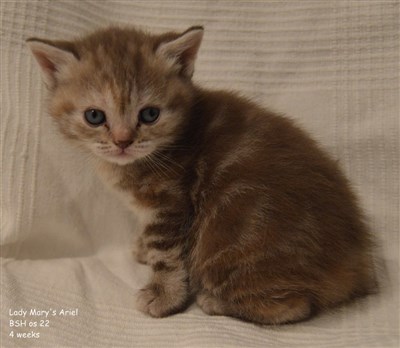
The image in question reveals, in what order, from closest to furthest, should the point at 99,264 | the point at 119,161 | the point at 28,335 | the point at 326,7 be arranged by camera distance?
1. the point at 28,335
2. the point at 119,161
3. the point at 99,264
4. the point at 326,7

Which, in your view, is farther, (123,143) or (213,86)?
(213,86)

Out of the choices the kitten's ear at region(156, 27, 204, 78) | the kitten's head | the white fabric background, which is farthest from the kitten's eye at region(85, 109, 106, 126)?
the white fabric background

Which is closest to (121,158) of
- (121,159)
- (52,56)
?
(121,159)

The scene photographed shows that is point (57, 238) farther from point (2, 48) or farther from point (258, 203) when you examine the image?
point (258, 203)

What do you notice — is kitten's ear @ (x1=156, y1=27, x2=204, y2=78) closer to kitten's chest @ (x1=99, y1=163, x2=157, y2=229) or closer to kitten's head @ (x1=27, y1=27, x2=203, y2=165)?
kitten's head @ (x1=27, y1=27, x2=203, y2=165)

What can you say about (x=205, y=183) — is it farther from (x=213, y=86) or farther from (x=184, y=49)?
(x=213, y=86)

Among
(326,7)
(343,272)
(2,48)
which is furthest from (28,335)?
(326,7)

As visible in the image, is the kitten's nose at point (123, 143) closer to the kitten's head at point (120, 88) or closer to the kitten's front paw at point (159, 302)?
the kitten's head at point (120, 88)
